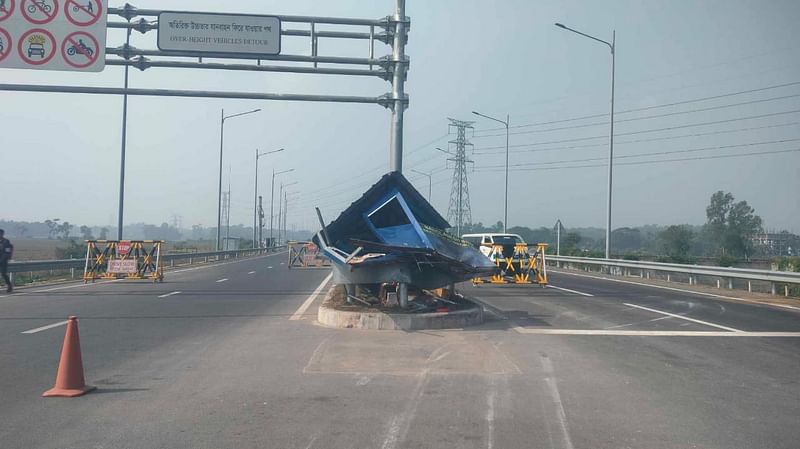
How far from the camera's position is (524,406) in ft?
22.2

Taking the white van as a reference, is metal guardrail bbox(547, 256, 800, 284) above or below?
below

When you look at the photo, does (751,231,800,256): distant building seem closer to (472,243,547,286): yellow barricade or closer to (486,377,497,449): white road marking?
(472,243,547,286): yellow barricade

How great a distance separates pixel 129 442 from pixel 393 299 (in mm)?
8837

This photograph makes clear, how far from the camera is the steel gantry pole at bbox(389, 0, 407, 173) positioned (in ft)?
54.9

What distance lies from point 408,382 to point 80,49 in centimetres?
1321

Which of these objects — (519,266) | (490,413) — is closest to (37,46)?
(490,413)

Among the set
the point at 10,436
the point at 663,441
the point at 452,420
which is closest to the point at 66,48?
the point at 10,436

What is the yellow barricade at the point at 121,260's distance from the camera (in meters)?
24.9

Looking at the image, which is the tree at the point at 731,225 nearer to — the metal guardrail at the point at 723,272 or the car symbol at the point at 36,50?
the metal guardrail at the point at 723,272

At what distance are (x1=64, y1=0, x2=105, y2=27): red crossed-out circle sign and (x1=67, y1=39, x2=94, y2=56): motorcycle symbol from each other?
0.47 meters

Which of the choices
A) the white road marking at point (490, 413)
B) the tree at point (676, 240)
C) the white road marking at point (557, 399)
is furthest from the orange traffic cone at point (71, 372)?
the tree at point (676, 240)

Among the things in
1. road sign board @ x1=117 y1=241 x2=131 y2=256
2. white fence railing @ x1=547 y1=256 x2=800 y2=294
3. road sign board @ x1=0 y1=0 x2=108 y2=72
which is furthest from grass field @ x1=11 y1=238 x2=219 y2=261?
white fence railing @ x1=547 y1=256 x2=800 y2=294

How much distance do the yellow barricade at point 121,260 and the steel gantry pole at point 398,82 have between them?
12239 millimetres

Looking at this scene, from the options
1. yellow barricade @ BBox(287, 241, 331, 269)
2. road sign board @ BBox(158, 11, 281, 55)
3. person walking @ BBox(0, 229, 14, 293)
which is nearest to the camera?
road sign board @ BBox(158, 11, 281, 55)
